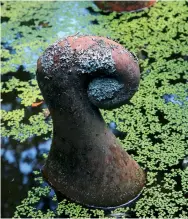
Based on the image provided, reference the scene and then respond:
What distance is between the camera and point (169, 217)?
247cm

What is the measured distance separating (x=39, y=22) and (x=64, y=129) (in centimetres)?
254

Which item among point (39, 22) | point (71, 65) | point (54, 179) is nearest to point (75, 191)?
point (54, 179)

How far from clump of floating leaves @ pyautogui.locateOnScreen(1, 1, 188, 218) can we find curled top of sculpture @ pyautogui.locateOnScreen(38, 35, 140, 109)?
27.8 inches

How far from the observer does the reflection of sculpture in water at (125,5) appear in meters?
4.64

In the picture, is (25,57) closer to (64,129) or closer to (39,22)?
(39,22)

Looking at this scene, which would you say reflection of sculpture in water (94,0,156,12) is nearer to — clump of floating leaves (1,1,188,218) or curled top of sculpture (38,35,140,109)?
clump of floating leaves (1,1,188,218)

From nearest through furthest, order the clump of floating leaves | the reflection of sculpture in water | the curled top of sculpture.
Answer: the curled top of sculpture < the clump of floating leaves < the reflection of sculpture in water

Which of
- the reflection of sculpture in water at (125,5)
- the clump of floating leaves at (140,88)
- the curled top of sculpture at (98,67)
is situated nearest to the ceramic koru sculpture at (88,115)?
the curled top of sculpture at (98,67)

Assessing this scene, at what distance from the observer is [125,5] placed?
4652mm

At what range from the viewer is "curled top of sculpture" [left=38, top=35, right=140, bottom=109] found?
2.19m

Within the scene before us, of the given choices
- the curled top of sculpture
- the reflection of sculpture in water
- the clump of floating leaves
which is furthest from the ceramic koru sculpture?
the reflection of sculpture in water

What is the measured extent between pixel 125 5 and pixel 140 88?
149 centimetres

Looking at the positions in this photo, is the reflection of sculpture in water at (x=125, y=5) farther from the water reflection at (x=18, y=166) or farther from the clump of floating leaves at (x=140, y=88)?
the water reflection at (x=18, y=166)

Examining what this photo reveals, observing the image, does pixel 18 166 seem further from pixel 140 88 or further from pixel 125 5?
pixel 125 5
